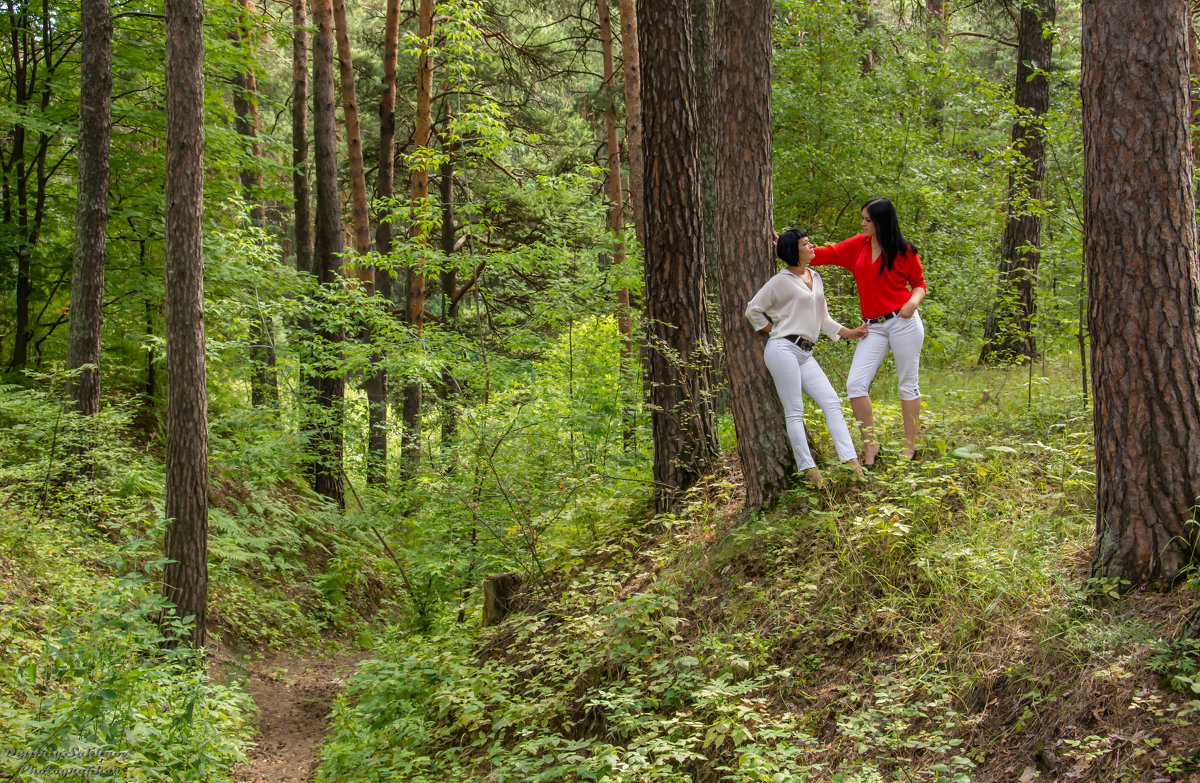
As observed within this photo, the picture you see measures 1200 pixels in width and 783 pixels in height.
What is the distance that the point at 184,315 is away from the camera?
672cm

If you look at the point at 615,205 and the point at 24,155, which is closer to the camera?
the point at 24,155

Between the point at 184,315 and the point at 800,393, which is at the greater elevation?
the point at 184,315

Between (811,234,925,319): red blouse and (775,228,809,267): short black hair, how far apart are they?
0.67 ft

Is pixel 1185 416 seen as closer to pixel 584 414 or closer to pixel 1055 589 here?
pixel 1055 589

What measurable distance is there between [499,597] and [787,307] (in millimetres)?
3489

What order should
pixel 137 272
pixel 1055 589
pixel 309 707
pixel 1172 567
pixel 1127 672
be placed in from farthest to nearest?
pixel 137 272 < pixel 309 707 < pixel 1055 589 < pixel 1172 567 < pixel 1127 672

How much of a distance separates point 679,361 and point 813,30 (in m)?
7.26

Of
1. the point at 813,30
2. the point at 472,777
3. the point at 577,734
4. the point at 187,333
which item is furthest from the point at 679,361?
the point at 813,30

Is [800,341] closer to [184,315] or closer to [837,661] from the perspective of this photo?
[837,661]

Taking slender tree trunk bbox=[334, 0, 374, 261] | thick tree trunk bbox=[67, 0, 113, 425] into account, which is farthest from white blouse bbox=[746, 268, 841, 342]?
slender tree trunk bbox=[334, 0, 374, 261]

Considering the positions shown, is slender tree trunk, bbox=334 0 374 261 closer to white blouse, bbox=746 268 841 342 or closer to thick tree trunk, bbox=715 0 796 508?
thick tree trunk, bbox=715 0 796 508

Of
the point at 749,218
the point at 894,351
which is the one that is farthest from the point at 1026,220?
the point at 749,218

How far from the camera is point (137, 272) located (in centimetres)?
959

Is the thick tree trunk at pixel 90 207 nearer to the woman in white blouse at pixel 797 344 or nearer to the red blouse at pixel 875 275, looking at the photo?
the woman in white blouse at pixel 797 344
